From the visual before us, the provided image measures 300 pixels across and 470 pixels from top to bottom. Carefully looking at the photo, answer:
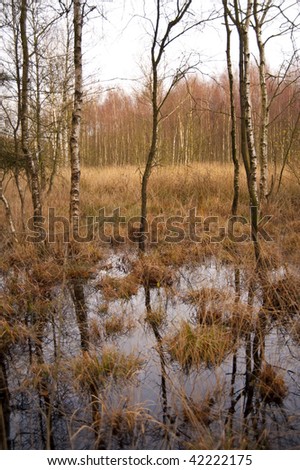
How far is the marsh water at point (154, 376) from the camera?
2451 millimetres

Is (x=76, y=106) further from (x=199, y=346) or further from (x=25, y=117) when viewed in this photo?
(x=199, y=346)

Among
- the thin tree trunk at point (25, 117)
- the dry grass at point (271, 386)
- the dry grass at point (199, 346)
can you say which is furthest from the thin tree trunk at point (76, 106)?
the dry grass at point (271, 386)

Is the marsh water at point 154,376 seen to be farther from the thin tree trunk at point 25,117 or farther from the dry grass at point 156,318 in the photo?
the thin tree trunk at point 25,117

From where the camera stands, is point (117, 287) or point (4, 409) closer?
point (4, 409)

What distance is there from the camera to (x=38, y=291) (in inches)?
189

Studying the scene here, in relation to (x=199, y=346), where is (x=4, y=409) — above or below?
below

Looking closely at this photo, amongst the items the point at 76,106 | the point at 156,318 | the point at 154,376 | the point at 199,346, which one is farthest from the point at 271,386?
the point at 76,106

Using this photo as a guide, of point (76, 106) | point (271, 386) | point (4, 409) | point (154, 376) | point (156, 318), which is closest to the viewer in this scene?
point (4, 409)

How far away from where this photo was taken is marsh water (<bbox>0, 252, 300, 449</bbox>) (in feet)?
8.04

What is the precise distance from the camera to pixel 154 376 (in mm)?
3137

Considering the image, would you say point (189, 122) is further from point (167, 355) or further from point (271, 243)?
point (167, 355)

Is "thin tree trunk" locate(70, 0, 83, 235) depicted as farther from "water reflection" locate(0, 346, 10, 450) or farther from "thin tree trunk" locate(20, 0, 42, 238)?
"water reflection" locate(0, 346, 10, 450)

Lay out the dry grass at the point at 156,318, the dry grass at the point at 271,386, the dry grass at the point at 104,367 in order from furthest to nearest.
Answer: the dry grass at the point at 156,318, the dry grass at the point at 104,367, the dry grass at the point at 271,386
